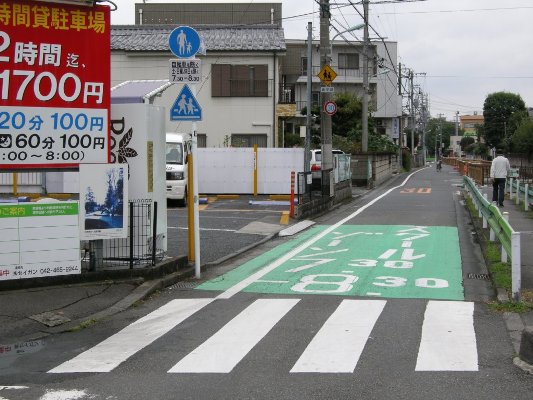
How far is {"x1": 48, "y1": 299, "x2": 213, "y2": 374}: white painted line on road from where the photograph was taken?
5.78m

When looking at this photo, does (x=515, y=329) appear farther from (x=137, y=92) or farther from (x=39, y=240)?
(x=137, y=92)

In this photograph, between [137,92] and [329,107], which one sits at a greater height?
[329,107]

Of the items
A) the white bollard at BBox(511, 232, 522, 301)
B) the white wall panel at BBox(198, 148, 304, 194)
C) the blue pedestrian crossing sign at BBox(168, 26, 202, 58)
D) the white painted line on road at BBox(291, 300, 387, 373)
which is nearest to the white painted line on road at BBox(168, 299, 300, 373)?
the white painted line on road at BBox(291, 300, 387, 373)

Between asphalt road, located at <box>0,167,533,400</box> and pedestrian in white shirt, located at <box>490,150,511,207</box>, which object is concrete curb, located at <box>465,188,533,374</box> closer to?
asphalt road, located at <box>0,167,533,400</box>

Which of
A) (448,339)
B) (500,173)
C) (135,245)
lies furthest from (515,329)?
(500,173)

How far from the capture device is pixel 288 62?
4794 cm

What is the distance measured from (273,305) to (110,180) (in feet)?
9.16

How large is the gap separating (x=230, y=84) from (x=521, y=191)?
17151 mm

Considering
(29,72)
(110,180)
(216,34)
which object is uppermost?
(216,34)

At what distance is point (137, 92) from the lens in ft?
34.1

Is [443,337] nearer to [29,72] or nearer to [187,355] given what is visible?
[187,355]

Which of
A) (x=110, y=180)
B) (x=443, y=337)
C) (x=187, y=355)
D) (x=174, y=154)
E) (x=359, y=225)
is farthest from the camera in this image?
(x=174, y=154)

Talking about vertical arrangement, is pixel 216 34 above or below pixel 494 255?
above

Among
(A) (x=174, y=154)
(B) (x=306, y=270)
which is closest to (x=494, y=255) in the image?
(B) (x=306, y=270)
